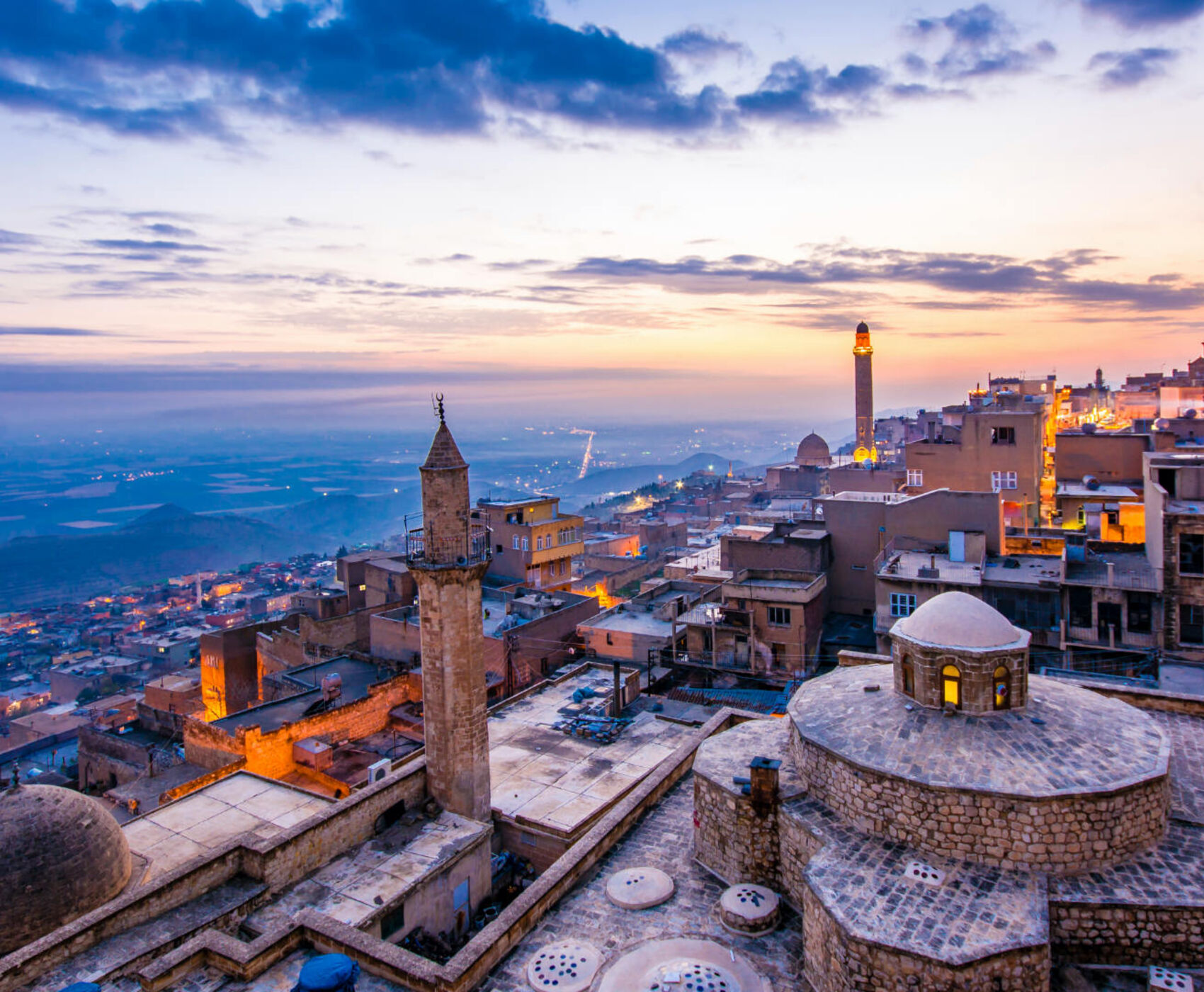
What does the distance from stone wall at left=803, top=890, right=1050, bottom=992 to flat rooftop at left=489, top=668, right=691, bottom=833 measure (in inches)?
323

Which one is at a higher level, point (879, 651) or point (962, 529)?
point (962, 529)

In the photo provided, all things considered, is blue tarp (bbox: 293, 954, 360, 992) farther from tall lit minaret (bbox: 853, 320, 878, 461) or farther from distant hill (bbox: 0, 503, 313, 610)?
distant hill (bbox: 0, 503, 313, 610)

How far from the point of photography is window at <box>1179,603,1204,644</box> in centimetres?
2353

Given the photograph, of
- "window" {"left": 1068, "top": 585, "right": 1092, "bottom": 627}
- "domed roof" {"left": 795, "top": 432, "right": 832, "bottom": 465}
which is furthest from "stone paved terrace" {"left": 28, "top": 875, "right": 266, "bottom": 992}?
"domed roof" {"left": 795, "top": 432, "right": 832, "bottom": 465}

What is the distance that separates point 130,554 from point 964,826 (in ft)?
569

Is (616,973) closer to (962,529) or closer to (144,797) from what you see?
(144,797)

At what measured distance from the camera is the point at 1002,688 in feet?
40.1

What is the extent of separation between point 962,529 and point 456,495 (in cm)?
2333

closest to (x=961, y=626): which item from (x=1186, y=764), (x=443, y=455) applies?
(x=1186, y=764)

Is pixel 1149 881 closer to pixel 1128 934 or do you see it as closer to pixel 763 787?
pixel 1128 934

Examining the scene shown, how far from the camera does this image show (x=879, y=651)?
1062 inches

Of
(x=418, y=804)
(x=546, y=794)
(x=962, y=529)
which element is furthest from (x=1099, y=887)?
(x=962, y=529)

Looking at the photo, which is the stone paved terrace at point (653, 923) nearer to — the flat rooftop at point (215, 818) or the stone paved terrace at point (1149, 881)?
the stone paved terrace at point (1149, 881)

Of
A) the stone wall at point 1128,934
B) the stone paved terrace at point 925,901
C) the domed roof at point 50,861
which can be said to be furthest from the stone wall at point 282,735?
Answer: the stone wall at point 1128,934
